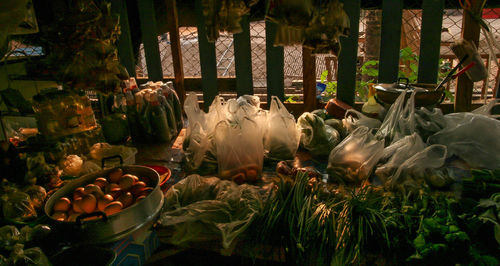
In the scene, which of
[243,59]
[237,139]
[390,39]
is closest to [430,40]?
[390,39]

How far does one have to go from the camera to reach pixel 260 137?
2.34 m

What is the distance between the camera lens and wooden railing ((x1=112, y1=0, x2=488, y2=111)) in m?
3.03

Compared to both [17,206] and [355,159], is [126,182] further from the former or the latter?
[355,159]

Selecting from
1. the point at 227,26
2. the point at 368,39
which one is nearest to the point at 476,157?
the point at 227,26

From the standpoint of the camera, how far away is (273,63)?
11.2 feet

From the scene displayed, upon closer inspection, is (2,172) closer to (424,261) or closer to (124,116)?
(124,116)

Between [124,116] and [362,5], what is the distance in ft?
8.07

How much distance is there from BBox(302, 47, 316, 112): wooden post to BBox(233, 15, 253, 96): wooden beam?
21.7 inches

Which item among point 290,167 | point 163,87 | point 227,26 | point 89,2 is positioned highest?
point 89,2

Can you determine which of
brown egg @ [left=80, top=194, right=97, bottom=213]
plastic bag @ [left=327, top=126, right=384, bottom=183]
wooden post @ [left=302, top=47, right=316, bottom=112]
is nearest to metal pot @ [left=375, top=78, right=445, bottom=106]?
plastic bag @ [left=327, top=126, right=384, bottom=183]

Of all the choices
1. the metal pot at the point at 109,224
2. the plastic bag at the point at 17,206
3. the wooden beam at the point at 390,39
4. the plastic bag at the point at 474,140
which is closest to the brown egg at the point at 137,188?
the metal pot at the point at 109,224

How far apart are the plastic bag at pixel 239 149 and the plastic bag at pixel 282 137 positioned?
0.29 metres

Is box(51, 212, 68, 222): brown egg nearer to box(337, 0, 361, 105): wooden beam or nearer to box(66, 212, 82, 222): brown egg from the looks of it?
box(66, 212, 82, 222): brown egg

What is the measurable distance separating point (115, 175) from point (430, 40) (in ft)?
9.32
